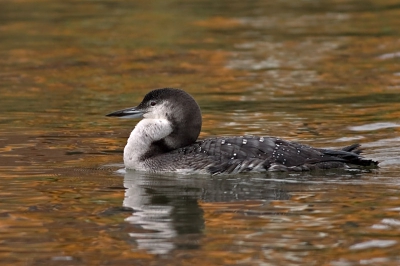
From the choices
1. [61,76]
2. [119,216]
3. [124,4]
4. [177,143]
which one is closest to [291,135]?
[177,143]

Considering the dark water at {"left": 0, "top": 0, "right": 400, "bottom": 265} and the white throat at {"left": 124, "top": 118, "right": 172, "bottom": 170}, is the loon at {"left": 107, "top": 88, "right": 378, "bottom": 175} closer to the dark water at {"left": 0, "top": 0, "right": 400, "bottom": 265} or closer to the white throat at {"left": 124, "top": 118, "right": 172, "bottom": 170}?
the white throat at {"left": 124, "top": 118, "right": 172, "bottom": 170}

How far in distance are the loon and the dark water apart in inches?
4.7

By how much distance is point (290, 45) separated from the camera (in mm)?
18297

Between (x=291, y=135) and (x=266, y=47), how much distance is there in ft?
23.7

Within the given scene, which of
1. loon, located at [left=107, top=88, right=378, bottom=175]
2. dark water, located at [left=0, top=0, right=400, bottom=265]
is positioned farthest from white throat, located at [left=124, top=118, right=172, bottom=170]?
dark water, located at [left=0, top=0, right=400, bottom=265]

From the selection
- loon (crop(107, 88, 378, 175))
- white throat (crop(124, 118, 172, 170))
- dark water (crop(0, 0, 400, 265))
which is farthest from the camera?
white throat (crop(124, 118, 172, 170))

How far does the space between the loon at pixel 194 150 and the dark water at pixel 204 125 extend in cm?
12

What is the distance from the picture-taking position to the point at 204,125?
470 inches

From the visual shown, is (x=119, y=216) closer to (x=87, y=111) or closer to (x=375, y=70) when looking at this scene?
(x=87, y=111)

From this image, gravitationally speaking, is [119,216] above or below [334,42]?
below

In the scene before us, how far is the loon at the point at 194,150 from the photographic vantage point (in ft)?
29.6

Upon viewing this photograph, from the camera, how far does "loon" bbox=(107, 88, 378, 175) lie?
9031 millimetres

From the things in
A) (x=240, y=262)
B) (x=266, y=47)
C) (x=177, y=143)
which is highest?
(x=266, y=47)

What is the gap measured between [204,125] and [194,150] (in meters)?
2.72
